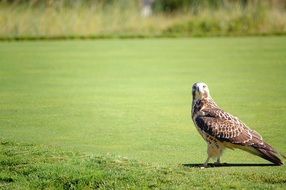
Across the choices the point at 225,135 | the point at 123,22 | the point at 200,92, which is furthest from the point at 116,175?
the point at 123,22

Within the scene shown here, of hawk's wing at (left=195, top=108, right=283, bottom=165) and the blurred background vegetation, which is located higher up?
hawk's wing at (left=195, top=108, right=283, bottom=165)

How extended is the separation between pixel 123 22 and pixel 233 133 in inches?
641

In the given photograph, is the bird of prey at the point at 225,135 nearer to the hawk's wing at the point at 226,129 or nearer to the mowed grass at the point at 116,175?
the hawk's wing at the point at 226,129

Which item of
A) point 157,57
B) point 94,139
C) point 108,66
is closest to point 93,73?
point 108,66

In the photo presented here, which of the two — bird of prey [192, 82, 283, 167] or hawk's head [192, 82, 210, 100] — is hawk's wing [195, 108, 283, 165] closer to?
bird of prey [192, 82, 283, 167]

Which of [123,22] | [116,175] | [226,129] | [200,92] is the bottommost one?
[123,22]

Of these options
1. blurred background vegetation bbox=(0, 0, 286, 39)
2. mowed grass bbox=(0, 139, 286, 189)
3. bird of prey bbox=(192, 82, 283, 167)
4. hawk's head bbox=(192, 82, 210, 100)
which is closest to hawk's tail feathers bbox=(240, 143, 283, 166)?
bird of prey bbox=(192, 82, 283, 167)

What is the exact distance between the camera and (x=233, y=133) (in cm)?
715

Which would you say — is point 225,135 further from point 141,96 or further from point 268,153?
point 141,96

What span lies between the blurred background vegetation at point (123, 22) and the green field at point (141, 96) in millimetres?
1800

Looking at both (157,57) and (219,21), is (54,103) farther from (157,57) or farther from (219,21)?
(219,21)

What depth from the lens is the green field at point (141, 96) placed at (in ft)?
26.5

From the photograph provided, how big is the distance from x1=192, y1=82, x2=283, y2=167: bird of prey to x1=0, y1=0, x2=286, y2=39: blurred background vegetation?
14.3 m

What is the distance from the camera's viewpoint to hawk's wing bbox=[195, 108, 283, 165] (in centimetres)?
697
